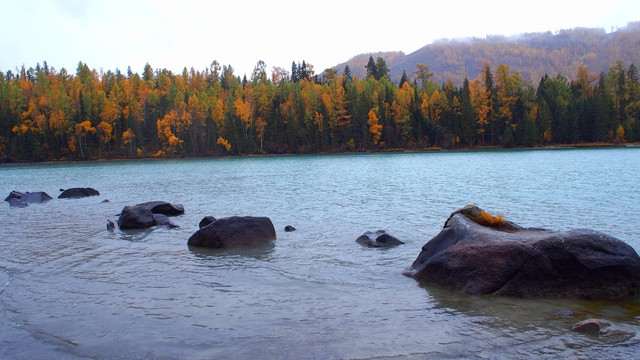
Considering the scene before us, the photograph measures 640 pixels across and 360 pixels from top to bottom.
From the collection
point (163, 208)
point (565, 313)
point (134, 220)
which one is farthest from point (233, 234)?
point (565, 313)

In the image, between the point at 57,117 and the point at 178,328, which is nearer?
the point at 178,328

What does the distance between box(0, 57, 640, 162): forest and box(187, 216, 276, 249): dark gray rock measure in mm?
103540

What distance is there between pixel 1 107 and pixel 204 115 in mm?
56720

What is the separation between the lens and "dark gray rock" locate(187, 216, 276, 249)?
1366cm

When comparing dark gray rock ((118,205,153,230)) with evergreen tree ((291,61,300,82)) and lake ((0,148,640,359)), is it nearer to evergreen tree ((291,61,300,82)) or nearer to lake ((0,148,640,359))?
lake ((0,148,640,359))

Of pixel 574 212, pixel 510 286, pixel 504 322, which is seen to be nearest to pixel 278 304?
pixel 504 322

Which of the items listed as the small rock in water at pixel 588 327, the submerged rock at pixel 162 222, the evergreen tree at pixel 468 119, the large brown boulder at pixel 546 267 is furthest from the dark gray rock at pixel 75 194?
the evergreen tree at pixel 468 119

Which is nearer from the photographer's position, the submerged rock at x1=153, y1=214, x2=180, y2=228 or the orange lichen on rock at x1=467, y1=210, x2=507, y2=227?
the orange lichen on rock at x1=467, y1=210, x2=507, y2=227

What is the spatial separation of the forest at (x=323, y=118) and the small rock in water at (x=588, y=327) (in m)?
108

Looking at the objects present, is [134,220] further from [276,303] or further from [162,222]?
[276,303]

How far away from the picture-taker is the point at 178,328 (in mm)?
7293

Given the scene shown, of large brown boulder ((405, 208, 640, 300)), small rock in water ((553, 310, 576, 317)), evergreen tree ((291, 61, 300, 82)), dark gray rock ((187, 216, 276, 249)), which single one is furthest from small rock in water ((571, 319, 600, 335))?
evergreen tree ((291, 61, 300, 82))

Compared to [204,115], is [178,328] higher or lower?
lower

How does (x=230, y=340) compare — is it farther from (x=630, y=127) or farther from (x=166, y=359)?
(x=630, y=127)
